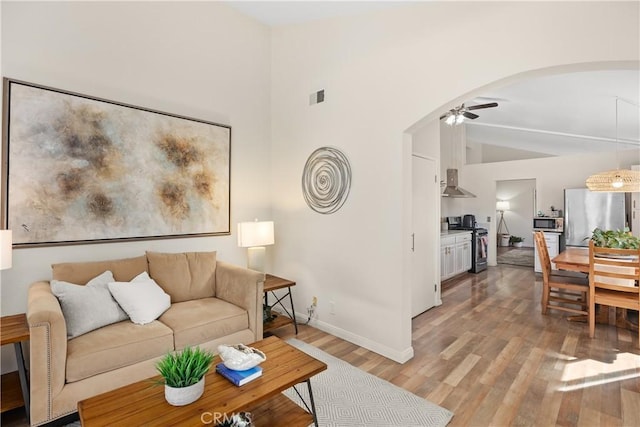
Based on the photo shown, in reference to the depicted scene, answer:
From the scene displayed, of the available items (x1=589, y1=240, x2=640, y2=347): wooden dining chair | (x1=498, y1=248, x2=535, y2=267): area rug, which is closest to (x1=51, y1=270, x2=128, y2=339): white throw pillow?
(x1=589, y1=240, x2=640, y2=347): wooden dining chair

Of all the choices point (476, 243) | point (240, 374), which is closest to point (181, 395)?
point (240, 374)

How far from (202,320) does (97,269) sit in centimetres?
98

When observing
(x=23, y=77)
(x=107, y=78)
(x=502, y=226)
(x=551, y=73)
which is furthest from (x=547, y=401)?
(x=502, y=226)

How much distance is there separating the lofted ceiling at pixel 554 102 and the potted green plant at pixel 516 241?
4.33m

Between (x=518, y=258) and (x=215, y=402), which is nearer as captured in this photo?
(x=215, y=402)

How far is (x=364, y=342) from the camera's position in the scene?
3.10m

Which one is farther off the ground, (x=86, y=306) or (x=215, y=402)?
(x=86, y=306)

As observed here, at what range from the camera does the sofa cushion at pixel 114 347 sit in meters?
1.93

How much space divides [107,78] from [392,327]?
11.4 ft

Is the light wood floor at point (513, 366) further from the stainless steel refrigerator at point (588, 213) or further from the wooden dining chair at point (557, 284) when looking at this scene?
the stainless steel refrigerator at point (588, 213)

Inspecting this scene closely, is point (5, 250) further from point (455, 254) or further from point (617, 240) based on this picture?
point (455, 254)

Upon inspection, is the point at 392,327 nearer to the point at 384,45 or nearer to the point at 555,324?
the point at 555,324

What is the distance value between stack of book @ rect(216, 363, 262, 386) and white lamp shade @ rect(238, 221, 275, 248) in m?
1.72

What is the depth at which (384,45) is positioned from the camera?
2957 millimetres
